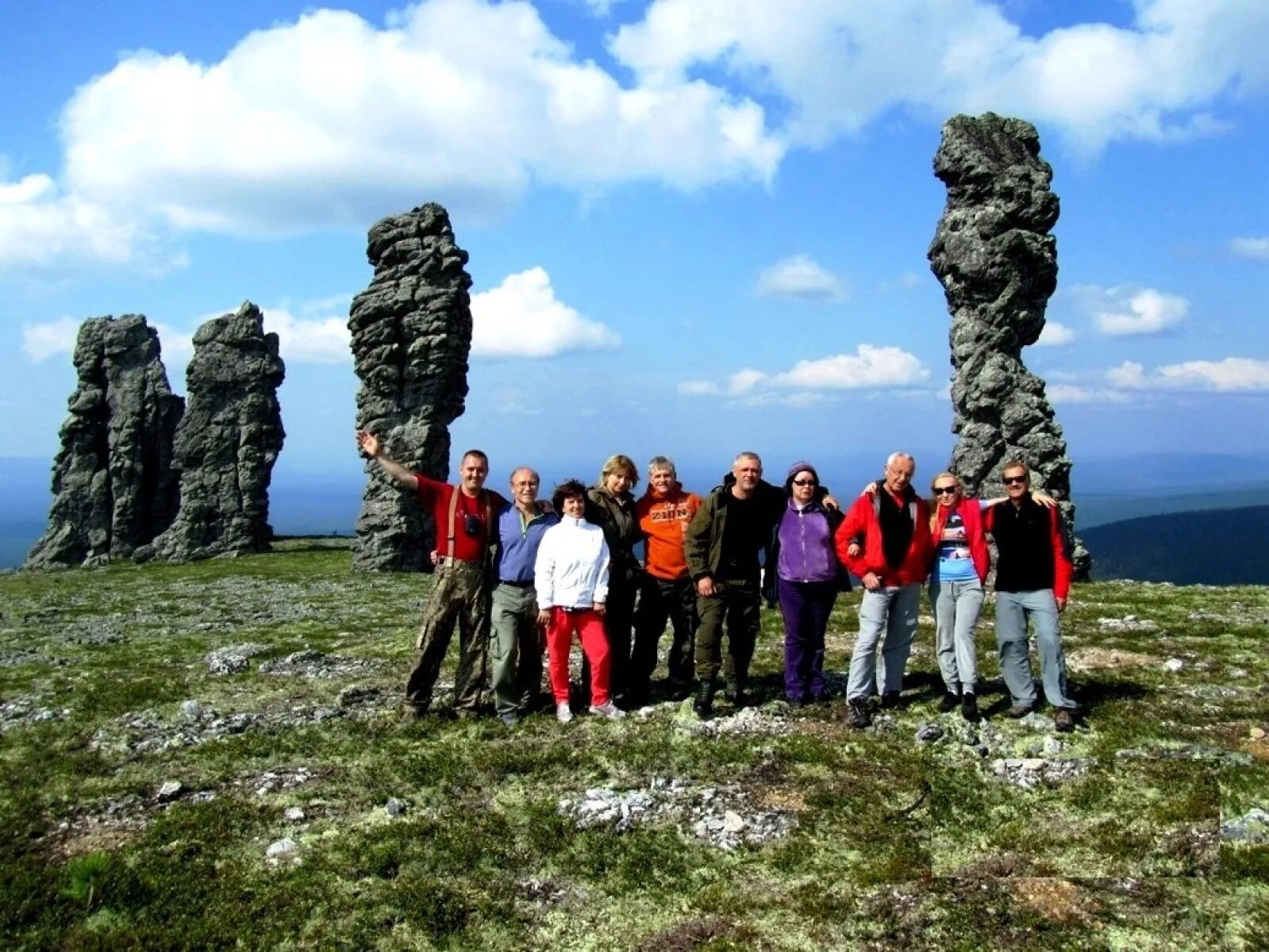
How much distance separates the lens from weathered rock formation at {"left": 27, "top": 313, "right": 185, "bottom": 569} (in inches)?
2616

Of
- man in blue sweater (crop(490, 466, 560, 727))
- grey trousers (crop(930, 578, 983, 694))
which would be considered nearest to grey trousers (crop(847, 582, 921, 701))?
grey trousers (crop(930, 578, 983, 694))

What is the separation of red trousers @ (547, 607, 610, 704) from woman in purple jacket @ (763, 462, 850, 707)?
2.92 meters

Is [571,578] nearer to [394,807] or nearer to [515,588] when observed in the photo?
[515,588]

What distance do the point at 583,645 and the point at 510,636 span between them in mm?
1199

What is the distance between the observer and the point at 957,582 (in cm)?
1455

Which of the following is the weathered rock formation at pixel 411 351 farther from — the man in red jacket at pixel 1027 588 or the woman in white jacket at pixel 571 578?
the man in red jacket at pixel 1027 588

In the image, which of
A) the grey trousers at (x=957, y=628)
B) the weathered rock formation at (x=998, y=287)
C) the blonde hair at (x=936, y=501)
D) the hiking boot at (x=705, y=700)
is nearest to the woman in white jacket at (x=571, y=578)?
the hiking boot at (x=705, y=700)

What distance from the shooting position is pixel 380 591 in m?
40.0

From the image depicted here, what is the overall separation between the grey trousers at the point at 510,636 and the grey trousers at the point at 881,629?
17.4ft

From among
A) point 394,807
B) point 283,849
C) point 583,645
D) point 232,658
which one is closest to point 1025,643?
point 583,645

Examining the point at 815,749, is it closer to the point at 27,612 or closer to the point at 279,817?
the point at 279,817

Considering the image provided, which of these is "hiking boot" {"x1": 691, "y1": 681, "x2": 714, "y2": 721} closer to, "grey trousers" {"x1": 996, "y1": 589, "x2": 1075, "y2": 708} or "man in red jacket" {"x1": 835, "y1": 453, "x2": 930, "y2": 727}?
"man in red jacket" {"x1": 835, "y1": 453, "x2": 930, "y2": 727}

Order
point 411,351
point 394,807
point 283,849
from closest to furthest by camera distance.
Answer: point 283,849 → point 394,807 → point 411,351

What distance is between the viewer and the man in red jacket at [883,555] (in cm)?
1417
